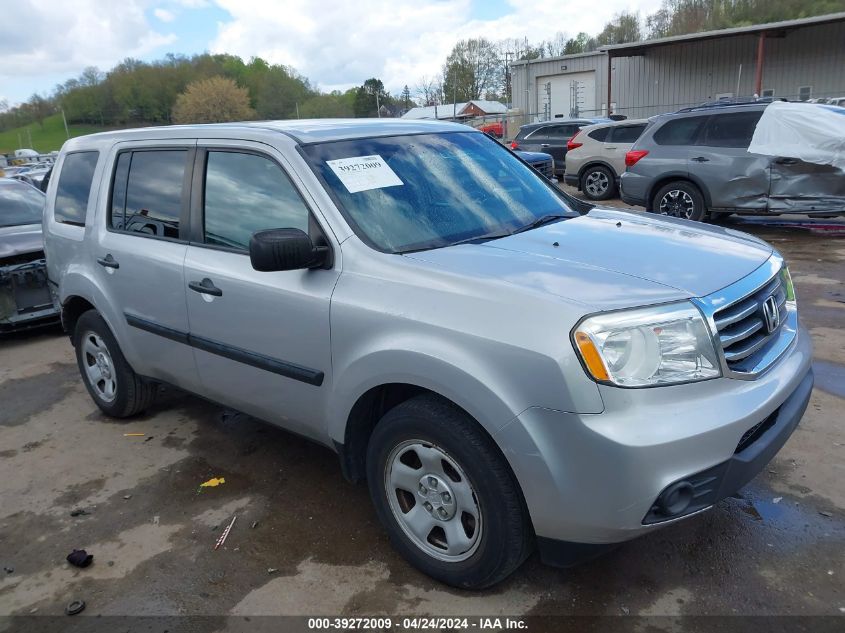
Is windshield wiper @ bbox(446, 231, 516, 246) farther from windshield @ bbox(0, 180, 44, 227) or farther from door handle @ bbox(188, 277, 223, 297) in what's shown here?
windshield @ bbox(0, 180, 44, 227)

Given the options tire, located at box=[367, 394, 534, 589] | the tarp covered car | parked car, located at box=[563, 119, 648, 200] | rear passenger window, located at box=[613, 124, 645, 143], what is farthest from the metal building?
tire, located at box=[367, 394, 534, 589]

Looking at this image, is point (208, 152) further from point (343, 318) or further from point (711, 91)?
point (711, 91)

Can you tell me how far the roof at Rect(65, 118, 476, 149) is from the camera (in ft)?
10.9

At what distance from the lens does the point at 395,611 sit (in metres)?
2.68

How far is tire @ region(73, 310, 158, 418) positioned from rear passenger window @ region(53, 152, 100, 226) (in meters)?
0.68

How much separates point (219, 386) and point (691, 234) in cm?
250

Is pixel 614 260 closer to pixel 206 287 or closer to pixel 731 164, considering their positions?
pixel 206 287

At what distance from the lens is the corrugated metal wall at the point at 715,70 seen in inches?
1093

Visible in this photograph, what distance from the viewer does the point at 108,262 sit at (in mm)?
4164

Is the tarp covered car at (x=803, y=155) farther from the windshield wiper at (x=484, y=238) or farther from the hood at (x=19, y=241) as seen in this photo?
the hood at (x=19, y=241)

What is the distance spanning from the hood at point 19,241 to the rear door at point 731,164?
27.9 ft

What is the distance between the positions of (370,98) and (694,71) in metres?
50.0

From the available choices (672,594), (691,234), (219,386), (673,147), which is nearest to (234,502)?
(219,386)

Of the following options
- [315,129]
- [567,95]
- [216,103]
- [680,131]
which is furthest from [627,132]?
[216,103]
